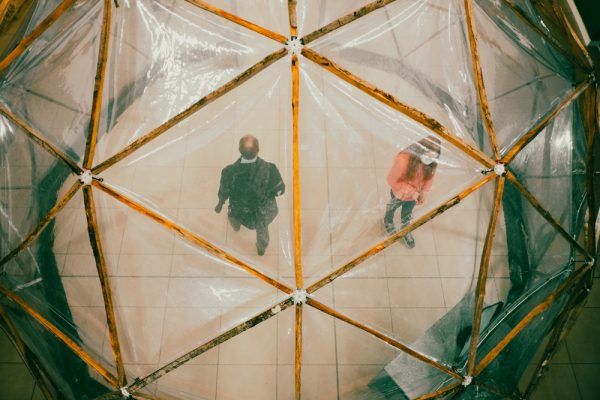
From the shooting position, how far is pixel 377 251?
7.59ft

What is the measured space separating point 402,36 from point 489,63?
0.71 meters

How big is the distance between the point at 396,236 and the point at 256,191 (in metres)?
0.90

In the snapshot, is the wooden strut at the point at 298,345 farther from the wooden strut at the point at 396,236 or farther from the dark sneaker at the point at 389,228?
the dark sneaker at the point at 389,228

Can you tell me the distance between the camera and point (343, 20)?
224 centimetres

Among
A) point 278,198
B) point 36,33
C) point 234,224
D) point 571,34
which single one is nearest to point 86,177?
point 234,224

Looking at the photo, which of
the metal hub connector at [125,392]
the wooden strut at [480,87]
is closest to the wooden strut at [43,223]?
the metal hub connector at [125,392]

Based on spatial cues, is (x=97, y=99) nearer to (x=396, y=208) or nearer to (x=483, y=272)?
(x=396, y=208)

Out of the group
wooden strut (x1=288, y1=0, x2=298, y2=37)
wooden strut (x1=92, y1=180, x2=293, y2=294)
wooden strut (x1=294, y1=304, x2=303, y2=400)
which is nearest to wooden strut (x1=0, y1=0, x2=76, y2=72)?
wooden strut (x1=92, y1=180, x2=293, y2=294)

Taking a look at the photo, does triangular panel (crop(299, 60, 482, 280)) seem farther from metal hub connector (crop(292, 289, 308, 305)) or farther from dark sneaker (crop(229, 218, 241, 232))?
dark sneaker (crop(229, 218, 241, 232))

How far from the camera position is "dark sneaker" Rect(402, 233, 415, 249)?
2.40m

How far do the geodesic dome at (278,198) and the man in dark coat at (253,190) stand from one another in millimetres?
61

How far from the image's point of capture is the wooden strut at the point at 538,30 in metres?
2.75

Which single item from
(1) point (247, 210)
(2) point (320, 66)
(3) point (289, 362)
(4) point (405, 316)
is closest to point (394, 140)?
(2) point (320, 66)

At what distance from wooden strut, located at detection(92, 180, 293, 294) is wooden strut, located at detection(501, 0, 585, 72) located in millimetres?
2557
